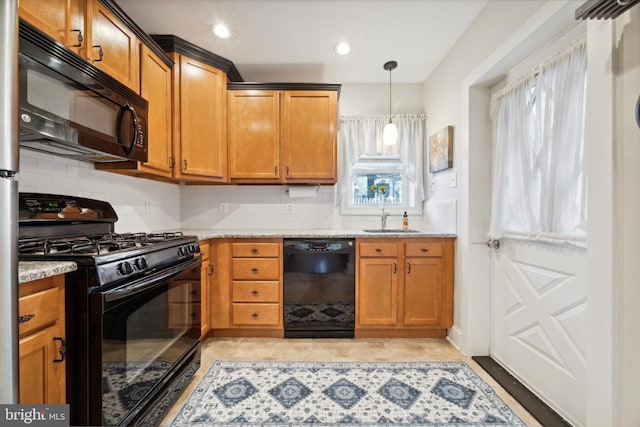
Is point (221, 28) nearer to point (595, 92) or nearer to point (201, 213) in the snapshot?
point (201, 213)

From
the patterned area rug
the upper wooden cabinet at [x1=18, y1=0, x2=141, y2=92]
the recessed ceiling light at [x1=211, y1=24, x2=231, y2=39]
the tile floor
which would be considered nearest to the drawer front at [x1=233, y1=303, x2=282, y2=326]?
the tile floor

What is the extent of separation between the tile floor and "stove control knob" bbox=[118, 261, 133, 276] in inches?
42.7

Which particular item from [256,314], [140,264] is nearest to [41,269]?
[140,264]

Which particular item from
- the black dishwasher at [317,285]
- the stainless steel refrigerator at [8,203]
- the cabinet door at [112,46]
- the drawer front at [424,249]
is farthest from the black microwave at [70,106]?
the drawer front at [424,249]

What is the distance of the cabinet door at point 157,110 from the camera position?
1.95 meters

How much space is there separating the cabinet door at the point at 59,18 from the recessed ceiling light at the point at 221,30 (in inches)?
35.6

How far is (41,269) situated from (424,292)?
2.43 metres

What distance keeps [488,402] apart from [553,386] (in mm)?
366

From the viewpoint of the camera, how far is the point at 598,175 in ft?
3.64

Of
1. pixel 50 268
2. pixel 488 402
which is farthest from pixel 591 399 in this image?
pixel 50 268

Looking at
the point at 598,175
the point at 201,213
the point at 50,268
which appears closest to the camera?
the point at 50,268

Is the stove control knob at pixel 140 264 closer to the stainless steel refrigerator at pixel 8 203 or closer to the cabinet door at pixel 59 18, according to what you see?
the stainless steel refrigerator at pixel 8 203

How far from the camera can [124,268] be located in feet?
3.81

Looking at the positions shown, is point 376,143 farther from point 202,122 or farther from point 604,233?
point 604,233
